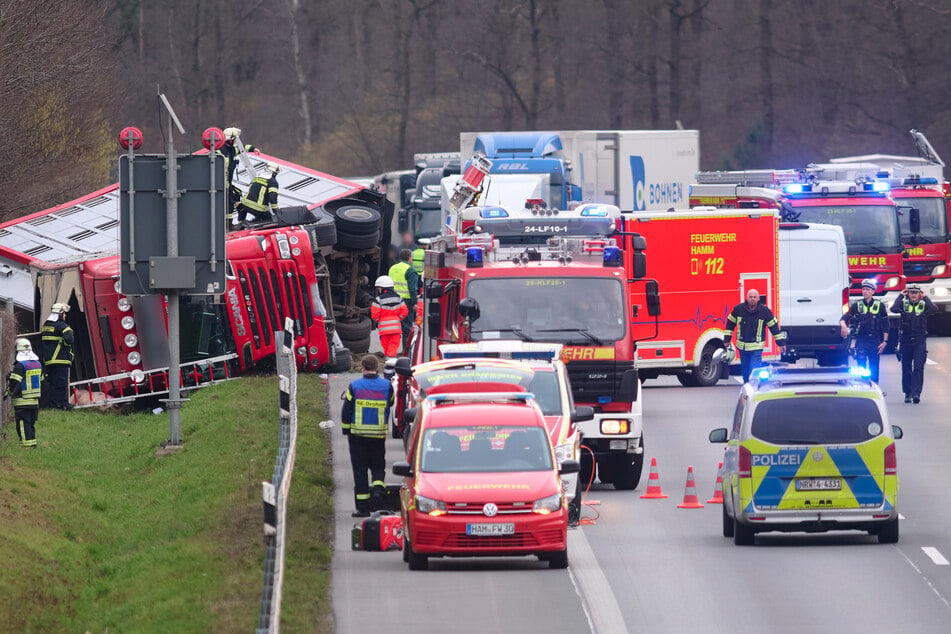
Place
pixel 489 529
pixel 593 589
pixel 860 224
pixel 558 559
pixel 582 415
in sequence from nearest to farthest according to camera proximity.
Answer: pixel 593 589, pixel 489 529, pixel 558 559, pixel 582 415, pixel 860 224

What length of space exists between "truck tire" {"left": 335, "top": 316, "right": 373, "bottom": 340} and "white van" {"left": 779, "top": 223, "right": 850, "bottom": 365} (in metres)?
7.52

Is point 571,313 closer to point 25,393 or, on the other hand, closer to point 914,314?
point 25,393

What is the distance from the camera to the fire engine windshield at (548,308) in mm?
19766

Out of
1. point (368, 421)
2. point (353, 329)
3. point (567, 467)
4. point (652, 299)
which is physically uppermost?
point (652, 299)

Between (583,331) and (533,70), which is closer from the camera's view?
(583,331)

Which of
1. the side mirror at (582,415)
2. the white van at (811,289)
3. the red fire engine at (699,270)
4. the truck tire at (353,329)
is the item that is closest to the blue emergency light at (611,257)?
the side mirror at (582,415)

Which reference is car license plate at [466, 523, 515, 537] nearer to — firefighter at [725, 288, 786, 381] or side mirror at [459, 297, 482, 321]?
side mirror at [459, 297, 482, 321]

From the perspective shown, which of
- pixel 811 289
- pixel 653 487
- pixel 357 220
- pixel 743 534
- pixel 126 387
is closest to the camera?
pixel 743 534

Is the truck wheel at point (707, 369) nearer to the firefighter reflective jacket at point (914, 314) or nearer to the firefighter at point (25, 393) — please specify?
the firefighter reflective jacket at point (914, 314)

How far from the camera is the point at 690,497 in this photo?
62.3 ft

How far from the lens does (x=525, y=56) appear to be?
81.8 meters

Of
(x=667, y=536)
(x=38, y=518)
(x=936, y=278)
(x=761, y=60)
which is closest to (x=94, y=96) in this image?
(x=936, y=278)

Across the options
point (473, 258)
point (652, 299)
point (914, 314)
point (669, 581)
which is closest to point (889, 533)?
point (669, 581)

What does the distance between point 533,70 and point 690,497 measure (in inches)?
2503
